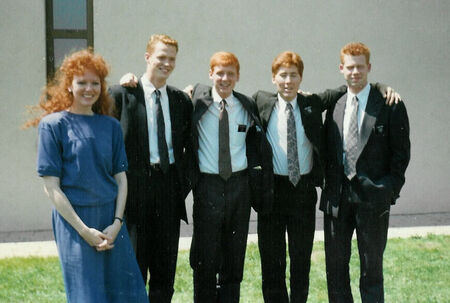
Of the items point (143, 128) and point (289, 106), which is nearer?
point (143, 128)

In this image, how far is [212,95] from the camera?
16.0 ft

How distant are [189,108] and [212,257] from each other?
3.68 feet

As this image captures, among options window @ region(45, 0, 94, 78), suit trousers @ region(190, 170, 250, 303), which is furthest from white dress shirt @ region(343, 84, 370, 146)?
window @ region(45, 0, 94, 78)

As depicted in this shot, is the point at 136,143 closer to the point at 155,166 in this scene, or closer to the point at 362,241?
the point at 155,166

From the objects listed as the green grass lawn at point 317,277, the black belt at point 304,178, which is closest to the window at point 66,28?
the green grass lawn at point 317,277

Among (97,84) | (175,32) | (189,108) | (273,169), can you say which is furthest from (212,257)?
(175,32)

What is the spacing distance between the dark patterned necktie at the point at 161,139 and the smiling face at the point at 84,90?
2.46ft

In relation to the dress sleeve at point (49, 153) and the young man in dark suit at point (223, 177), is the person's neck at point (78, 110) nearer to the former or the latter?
the dress sleeve at point (49, 153)

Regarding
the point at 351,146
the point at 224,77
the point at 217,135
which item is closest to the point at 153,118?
the point at 217,135

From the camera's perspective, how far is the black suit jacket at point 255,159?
4.74 metres

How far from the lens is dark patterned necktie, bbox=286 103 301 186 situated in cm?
475

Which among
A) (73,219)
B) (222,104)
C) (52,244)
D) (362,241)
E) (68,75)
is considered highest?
(68,75)

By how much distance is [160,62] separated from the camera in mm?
4672

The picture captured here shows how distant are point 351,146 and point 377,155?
0.64 ft
